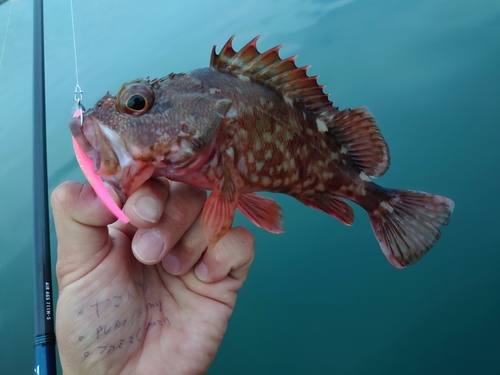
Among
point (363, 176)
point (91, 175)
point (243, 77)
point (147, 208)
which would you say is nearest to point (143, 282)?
point (147, 208)

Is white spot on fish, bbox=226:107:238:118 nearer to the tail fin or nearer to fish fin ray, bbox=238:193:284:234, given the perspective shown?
fish fin ray, bbox=238:193:284:234

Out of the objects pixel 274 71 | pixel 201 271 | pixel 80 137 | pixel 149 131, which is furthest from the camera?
pixel 201 271

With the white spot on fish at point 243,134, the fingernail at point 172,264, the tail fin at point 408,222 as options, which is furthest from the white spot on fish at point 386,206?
the fingernail at point 172,264

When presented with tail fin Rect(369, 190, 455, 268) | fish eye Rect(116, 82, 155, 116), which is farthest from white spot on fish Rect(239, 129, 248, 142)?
tail fin Rect(369, 190, 455, 268)

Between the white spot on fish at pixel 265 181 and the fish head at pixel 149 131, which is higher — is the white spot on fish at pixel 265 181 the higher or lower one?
the lower one

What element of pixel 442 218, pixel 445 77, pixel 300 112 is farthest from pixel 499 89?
pixel 300 112

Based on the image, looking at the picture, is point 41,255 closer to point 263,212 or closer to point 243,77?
point 263,212

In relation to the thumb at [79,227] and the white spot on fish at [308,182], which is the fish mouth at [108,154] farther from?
the white spot on fish at [308,182]
